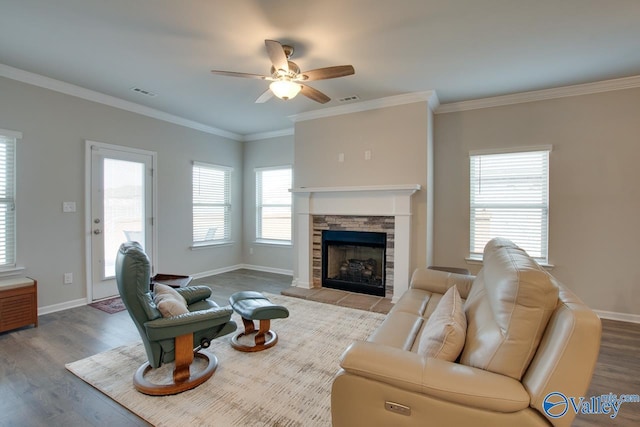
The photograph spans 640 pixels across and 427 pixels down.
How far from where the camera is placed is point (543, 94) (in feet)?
12.6

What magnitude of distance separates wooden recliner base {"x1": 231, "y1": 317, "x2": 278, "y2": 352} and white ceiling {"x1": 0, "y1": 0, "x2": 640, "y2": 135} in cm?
253

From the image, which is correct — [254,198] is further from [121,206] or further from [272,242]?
[121,206]

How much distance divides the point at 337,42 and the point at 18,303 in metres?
4.10

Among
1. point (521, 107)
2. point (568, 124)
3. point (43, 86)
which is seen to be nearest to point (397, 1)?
point (521, 107)

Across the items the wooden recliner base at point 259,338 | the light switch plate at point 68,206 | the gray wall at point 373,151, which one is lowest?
the wooden recliner base at point 259,338

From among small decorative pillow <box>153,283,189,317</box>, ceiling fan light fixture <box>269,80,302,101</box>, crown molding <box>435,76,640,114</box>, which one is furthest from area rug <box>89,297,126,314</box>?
crown molding <box>435,76,640,114</box>

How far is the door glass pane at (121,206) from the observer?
4184 millimetres

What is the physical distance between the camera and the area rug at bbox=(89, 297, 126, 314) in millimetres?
3740

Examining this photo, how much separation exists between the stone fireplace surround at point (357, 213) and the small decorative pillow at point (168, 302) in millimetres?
2540

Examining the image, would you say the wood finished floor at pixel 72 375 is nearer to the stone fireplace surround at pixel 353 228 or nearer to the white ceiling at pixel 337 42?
the stone fireplace surround at pixel 353 228

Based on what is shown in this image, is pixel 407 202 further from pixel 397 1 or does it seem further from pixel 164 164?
pixel 164 164

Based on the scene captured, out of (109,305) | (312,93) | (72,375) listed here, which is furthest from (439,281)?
(109,305)

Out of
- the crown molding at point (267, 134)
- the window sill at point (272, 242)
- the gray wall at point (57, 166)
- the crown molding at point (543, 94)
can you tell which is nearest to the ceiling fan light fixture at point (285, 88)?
the crown molding at point (543, 94)

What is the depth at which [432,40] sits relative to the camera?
273cm
